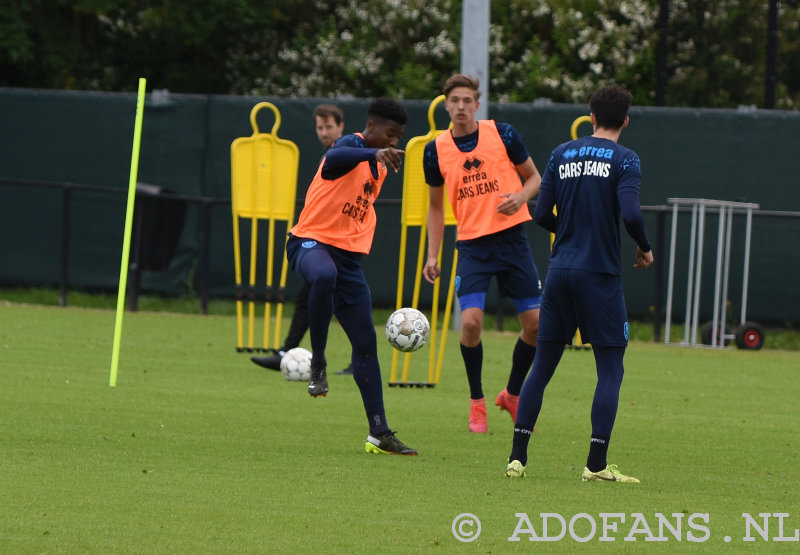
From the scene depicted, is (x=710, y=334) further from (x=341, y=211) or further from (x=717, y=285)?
(x=341, y=211)

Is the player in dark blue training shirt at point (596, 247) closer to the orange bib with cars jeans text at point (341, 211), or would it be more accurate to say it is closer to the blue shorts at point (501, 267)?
the orange bib with cars jeans text at point (341, 211)

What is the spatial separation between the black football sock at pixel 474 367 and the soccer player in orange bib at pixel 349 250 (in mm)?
1156

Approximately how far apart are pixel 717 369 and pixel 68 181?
8960 mm

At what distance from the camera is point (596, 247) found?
22.2ft

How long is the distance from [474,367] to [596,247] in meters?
2.42

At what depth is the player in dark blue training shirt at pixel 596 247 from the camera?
22.1ft

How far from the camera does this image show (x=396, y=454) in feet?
25.5

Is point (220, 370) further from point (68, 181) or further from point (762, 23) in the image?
point (762, 23)

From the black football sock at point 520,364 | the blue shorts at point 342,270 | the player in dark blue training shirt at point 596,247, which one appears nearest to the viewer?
the player in dark blue training shirt at point 596,247

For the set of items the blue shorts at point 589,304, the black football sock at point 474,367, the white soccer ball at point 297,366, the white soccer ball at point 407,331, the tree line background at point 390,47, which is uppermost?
the tree line background at point 390,47

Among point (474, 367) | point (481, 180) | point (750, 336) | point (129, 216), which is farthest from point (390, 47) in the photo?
point (474, 367)

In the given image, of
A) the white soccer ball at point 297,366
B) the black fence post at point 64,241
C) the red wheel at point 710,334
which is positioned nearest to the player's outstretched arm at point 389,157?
the white soccer ball at point 297,366

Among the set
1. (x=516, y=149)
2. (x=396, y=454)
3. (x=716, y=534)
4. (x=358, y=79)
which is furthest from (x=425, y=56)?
(x=716, y=534)

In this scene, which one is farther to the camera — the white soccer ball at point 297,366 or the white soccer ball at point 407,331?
the white soccer ball at point 297,366
